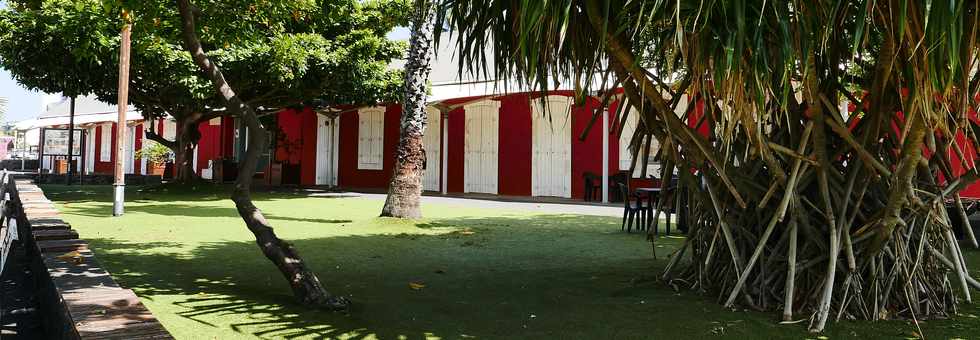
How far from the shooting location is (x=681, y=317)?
4.01 m

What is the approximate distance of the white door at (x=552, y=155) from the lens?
52.3 feet

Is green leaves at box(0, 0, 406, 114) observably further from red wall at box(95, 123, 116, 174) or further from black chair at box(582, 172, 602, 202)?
red wall at box(95, 123, 116, 174)

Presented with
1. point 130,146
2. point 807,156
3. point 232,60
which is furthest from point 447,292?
point 130,146

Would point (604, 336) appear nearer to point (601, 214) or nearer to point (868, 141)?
point (868, 141)

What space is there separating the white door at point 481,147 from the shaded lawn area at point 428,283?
778 cm

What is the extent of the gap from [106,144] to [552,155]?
2359 centimetres

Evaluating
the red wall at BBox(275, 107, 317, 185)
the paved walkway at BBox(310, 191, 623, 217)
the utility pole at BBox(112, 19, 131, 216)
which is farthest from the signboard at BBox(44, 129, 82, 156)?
the utility pole at BBox(112, 19, 131, 216)

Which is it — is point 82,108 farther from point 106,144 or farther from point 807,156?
point 807,156

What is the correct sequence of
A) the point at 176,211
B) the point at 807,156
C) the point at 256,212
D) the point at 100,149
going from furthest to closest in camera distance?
1. the point at 100,149
2. the point at 176,211
3. the point at 256,212
4. the point at 807,156

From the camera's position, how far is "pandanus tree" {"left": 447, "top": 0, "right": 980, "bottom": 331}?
352 centimetres

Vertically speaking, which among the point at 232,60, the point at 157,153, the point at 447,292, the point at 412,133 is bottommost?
the point at 447,292

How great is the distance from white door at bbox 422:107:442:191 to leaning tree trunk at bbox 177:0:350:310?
45.1 feet

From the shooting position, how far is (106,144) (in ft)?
102

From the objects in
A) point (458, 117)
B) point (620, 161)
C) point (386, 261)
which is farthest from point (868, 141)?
point (458, 117)
